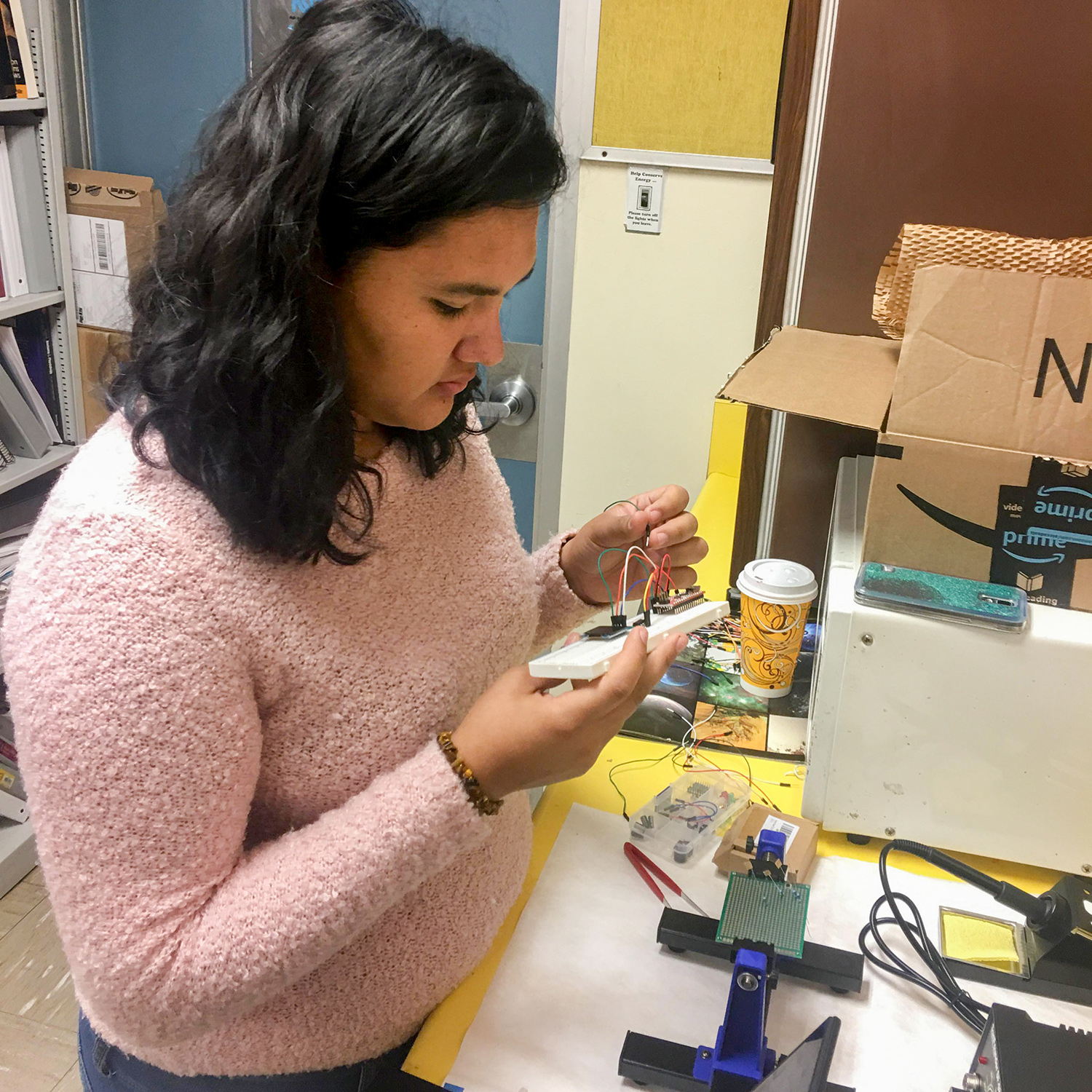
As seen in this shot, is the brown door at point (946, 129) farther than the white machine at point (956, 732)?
Yes

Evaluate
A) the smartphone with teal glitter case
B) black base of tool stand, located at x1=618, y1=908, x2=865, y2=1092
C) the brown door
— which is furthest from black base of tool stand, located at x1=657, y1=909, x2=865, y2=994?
the brown door

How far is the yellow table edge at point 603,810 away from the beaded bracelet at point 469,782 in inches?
9.6

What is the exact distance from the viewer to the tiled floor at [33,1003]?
1.66 m

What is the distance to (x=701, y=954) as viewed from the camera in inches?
35.6

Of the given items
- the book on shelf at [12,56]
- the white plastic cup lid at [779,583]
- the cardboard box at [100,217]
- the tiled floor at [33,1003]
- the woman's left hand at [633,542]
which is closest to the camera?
the woman's left hand at [633,542]

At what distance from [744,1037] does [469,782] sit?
1.01ft

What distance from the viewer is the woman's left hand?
105 cm

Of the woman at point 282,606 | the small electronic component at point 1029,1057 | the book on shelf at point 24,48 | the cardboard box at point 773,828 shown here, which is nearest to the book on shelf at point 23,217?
the book on shelf at point 24,48

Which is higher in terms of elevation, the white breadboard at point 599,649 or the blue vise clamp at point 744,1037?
the white breadboard at point 599,649

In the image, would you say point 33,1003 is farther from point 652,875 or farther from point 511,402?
point 511,402

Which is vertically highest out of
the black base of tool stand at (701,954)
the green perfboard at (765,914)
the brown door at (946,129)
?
the brown door at (946,129)

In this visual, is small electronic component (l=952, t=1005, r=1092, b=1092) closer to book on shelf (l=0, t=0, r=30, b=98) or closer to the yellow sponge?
the yellow sponge

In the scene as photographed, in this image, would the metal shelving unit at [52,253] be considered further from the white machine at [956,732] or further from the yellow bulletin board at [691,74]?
the white machine at [956,732]

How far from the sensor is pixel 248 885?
0.69 m
